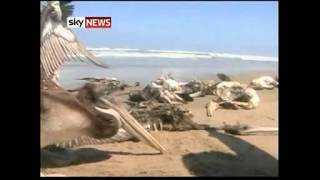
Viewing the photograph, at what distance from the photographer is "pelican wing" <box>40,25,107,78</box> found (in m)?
4.48

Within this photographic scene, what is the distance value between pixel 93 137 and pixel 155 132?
0.42 meters

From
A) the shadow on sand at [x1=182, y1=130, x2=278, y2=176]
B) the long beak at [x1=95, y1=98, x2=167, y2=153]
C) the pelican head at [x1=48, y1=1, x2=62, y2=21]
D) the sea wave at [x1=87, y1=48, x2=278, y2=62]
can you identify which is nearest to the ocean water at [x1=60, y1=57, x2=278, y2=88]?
the sea wave at [x1=87, y1=48, x2=278, y2=62]

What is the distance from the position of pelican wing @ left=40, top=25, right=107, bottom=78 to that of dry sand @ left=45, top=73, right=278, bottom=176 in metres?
0.59

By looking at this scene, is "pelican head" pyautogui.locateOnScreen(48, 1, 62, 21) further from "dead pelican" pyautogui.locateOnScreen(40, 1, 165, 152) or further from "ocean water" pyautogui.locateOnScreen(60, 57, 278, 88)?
"ocean water" pyautogui.locateOnScreen(60, 57, 278, 88)

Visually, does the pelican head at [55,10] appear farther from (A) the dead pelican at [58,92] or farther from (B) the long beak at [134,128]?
(B) the long beak at [134,128]

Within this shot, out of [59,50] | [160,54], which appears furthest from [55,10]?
[160,54]

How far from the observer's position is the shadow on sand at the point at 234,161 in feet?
14.9

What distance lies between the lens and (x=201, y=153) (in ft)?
14.9

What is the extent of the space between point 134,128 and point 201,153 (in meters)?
0.49

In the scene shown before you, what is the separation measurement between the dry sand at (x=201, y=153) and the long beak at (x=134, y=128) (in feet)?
0.12

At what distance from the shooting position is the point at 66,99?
4.50 m

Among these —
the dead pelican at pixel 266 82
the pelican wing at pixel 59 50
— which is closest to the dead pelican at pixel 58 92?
the pelican wing at pixel 59 50

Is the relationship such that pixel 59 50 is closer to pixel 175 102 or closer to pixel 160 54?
pixel 160 54
